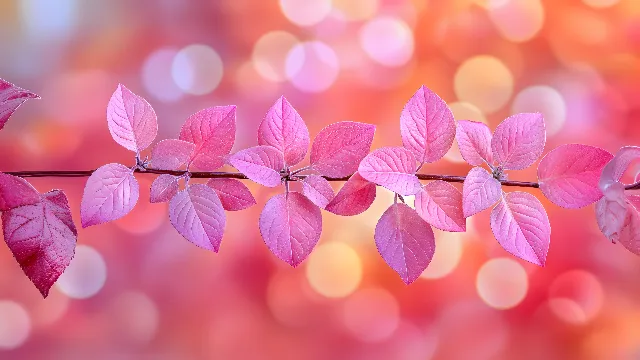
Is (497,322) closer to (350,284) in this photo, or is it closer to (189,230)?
(350,284)

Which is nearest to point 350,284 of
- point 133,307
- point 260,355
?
point 260,355

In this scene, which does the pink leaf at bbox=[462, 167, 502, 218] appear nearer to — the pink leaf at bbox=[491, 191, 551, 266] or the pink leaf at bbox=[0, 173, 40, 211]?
the pink leaf at bbox=[491, 191, 551, 266]

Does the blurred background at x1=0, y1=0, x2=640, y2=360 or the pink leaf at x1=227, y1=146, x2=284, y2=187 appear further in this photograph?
the blurred background at x1=0, y1=0, x2=640, y2=360

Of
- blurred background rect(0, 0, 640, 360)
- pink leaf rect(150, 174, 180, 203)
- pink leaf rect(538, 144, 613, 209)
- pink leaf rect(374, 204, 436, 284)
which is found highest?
pink leaf rect(538, 144, 613, 209)

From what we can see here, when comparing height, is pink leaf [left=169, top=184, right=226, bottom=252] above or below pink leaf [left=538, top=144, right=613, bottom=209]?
below

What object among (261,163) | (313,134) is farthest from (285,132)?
(313,134)

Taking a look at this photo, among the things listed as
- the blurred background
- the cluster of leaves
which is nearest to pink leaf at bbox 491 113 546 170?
the cluster of leaves

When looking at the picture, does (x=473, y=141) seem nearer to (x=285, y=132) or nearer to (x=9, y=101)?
(x=285, y=132)
